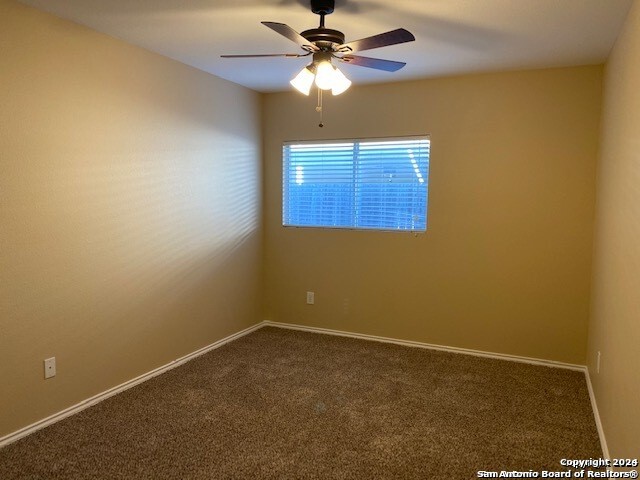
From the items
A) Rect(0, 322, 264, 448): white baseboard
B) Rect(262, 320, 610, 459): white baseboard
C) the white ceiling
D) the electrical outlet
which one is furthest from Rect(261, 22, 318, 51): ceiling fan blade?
Rect(262, 320, 610, 459): white baseboard

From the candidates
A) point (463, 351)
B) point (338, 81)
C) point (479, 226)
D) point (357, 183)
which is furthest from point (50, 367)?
point (479, 226)

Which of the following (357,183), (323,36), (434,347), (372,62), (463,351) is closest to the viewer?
(323,36)

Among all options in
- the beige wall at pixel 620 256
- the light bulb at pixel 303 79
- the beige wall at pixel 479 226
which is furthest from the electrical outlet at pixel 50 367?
the beige wall at pixel 620 256

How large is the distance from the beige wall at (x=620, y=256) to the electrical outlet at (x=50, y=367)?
2.92 metres

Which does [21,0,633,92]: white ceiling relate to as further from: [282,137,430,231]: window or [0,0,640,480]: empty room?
[282,137,430,231]: window

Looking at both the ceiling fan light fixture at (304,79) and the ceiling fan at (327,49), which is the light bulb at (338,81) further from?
the ceiling fan light fixture at (304,79)

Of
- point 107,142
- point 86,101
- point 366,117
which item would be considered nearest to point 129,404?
point 107,142

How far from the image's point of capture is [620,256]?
88.8 inches

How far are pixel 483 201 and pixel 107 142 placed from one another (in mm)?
2872

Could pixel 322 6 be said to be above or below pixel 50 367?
above

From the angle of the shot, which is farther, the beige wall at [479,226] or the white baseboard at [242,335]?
the beige wall at [479,226]

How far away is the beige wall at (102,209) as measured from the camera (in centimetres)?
244

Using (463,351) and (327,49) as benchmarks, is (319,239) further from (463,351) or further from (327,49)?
(327,49)

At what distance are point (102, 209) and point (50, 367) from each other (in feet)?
3.25
